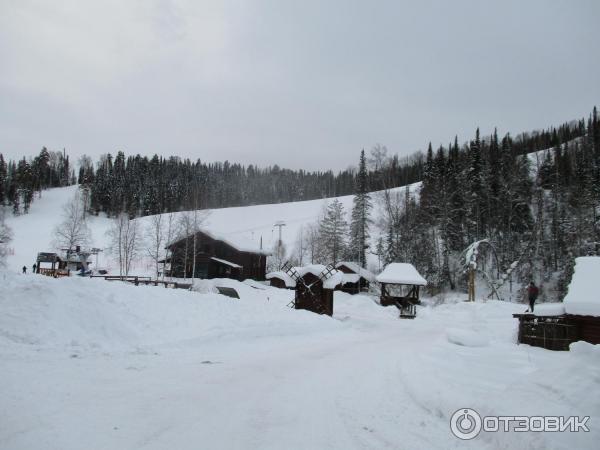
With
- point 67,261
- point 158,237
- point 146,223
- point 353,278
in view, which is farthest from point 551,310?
point 146,223

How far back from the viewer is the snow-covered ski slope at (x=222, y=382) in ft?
17.5

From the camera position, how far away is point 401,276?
37938 mm

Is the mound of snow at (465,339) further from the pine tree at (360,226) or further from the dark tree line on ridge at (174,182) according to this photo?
the dark tree line on ridge at (174,182)

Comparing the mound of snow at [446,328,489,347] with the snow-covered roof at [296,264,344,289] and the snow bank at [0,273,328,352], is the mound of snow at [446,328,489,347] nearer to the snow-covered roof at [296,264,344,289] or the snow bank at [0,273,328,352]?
the snow bank at [0,273,328,352]

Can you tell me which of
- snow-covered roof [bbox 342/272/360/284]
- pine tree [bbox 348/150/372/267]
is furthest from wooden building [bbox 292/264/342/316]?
pine tree [bbox 348/150/372/267]

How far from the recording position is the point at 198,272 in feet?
168

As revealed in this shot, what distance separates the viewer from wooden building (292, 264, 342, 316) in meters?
25.7

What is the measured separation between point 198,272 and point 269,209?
5449cm

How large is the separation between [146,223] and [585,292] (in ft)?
264

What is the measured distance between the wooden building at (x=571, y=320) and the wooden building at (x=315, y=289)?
39.3 feet

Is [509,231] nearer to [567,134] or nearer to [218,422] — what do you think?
[218,422]

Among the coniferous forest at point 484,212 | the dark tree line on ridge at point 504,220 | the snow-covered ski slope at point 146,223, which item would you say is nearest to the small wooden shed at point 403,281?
the dark tree line on ridge at point 504,220

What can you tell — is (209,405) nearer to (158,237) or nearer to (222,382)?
(222,382)

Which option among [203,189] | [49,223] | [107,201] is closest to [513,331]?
[49,223]
